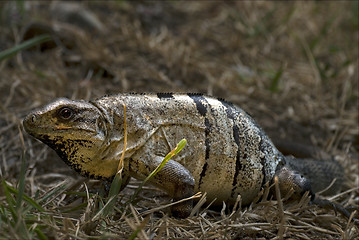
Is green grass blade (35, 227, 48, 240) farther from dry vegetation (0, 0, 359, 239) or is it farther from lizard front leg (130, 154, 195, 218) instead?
lizard front leg (130, 154, 195, 218)

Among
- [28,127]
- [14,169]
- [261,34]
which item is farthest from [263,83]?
[28,127]

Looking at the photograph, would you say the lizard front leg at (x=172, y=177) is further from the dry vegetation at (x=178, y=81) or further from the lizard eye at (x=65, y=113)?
the lizard eye at (x=65, y=113)

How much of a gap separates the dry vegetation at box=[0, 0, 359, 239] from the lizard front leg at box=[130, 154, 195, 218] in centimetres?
9

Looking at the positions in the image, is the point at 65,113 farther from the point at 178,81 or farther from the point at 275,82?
the point at 275,82

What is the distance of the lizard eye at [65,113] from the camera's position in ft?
8.55

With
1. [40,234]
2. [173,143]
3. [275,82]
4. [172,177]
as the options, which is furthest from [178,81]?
[40,234]

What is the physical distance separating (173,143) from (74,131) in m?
0.60

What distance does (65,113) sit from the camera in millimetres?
2617

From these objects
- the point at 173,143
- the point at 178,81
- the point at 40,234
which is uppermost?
the point at 178,81

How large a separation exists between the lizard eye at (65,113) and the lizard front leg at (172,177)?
17.2 inches

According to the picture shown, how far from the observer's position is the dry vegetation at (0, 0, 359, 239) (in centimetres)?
269

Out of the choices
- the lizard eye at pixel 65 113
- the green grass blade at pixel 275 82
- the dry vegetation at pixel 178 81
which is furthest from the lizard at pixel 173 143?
the green grass blade at pixel 275 82

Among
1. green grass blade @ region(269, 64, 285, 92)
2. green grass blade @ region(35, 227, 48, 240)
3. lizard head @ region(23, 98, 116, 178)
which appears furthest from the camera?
green grass blade @ region(269, 64, 285, 92)

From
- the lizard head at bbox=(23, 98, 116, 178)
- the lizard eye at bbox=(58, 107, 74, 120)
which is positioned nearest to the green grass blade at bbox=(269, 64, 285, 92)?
the lizard head at bbox=(23, 98, 116, 178)
